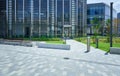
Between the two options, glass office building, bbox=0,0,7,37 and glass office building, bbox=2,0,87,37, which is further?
glass office building, bbox=0,0,7,37

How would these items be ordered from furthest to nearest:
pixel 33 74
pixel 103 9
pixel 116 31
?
1. pixel 103 9
2. pixel 116 31
3. pixel 33 74

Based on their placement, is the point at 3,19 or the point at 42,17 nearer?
the point at 42,17

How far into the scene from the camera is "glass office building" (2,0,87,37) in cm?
5256

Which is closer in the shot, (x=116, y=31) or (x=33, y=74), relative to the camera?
(x=33, y=74)

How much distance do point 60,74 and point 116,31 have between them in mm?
37029

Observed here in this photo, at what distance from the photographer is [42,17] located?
175 ft

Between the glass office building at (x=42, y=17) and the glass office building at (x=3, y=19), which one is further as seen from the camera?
the glass office building at (x=3, y=19)

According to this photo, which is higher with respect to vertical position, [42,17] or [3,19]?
[42,17]

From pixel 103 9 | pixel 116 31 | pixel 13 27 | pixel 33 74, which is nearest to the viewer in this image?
pixel 33 74

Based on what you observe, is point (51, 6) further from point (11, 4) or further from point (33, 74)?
point (33, 74)

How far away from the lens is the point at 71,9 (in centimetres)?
5391

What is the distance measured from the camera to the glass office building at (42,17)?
52.6 m

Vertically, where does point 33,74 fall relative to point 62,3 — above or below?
below

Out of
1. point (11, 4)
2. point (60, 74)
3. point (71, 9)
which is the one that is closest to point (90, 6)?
point (71, 9)
